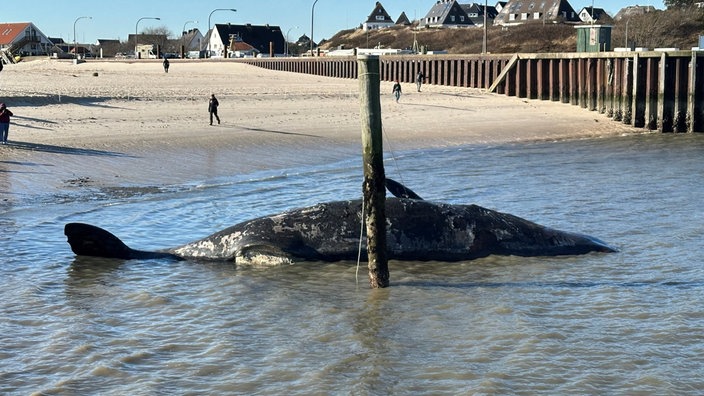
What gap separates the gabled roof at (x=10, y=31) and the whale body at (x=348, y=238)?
13272 cm

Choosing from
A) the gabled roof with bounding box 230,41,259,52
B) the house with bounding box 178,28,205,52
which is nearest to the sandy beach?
the gabled roof with bounding box 230,41,259,52

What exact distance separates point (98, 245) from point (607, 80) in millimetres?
28114

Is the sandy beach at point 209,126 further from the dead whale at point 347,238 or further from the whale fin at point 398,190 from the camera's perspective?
the whale fin at point 398,190

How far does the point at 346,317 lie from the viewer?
29.1 feet

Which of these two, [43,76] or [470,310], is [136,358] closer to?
[470,310]

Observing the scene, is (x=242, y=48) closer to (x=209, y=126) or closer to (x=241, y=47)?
(x=241, y=47)


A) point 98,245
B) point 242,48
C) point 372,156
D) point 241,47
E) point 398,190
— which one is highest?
point 241,47

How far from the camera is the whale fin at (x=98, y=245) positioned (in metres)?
11.0

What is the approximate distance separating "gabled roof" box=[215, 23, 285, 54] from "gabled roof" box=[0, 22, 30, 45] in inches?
1211

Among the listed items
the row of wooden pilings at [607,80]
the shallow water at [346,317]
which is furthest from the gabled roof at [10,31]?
the shallow water at [346,317]

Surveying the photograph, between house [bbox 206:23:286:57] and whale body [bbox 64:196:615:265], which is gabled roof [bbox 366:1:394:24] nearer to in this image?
house [bbox 206:23:286:57]

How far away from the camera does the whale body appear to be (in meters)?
11.0

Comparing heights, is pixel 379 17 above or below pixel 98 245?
above

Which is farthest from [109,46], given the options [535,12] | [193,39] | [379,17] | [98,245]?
[98,245]
